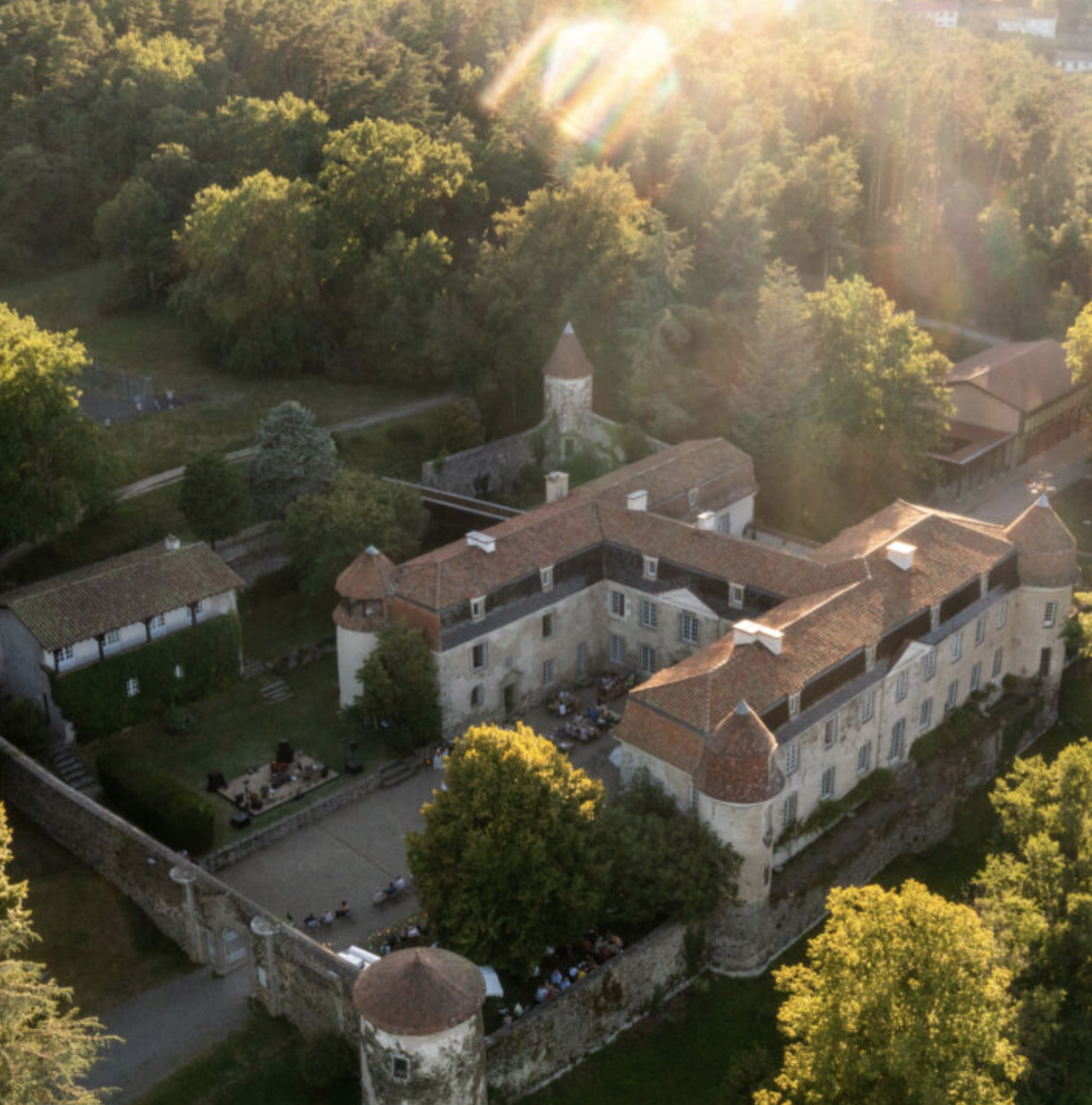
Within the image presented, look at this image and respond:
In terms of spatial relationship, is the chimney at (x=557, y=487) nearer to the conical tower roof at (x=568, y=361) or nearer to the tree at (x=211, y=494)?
the conical tower roof at (x=568, y=361)

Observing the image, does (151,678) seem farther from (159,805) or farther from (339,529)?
(339,529)

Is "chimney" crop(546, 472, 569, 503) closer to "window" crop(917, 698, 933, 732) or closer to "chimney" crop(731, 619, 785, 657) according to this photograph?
"chimney" crop(731, 619, 785, 657)

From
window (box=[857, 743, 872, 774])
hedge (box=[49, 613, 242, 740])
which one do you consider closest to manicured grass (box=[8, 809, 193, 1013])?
hedge (box=[49, 613, 242, 740])

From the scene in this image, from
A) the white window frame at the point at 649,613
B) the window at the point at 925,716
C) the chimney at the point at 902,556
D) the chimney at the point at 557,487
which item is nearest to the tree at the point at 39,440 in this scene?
the chimney at the point at 557,487

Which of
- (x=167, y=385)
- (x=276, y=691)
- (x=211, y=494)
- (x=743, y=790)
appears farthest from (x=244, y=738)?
(x=167, y=385)

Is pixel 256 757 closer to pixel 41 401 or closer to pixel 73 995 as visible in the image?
pixel 73 995

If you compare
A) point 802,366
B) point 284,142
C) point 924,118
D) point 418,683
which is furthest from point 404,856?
point 924,118
